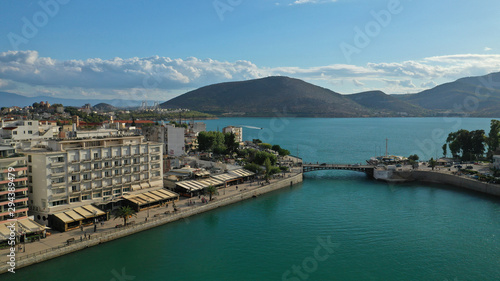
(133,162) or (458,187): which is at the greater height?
(133,162)

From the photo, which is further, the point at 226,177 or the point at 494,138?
the point at 494,138

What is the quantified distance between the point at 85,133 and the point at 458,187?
53.2 meters

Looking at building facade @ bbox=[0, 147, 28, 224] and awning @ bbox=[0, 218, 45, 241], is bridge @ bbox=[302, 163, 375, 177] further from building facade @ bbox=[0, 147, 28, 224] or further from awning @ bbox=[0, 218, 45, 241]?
building facade @ bbox=[0, 147, 28, 224]

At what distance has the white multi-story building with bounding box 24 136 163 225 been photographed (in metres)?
32.4

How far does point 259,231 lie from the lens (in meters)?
36.0

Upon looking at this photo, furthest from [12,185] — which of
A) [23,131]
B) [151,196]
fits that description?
[23,131]

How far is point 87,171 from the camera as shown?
35.4m

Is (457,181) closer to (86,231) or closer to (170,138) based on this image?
(170,138)

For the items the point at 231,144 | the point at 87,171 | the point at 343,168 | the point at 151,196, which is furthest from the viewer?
the point at 231,144

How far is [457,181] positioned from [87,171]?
51865mm

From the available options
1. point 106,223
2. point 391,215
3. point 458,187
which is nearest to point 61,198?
point 106,223

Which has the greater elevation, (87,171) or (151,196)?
(87,171)

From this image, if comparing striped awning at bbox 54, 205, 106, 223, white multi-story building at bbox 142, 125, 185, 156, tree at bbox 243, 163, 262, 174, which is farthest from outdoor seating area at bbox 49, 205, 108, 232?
white multi-story building at bbox 142, 125, 185, 156

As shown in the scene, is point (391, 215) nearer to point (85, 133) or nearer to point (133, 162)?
point (133, 162)
